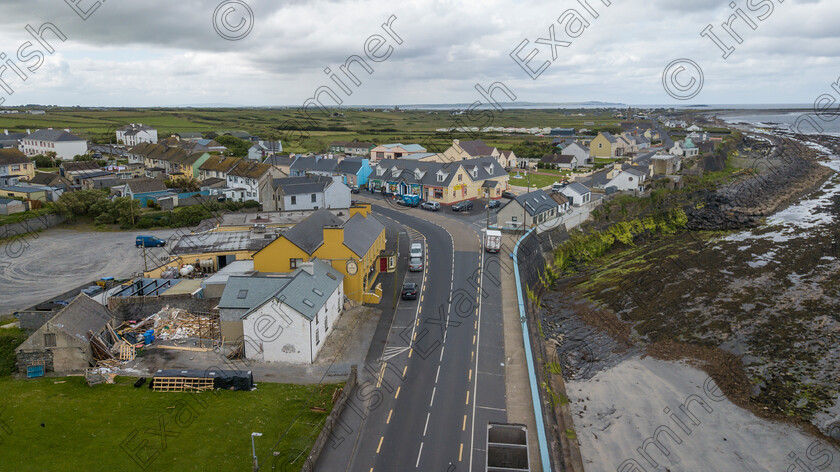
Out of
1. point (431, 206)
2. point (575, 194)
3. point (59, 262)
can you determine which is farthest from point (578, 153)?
point (59, 262)

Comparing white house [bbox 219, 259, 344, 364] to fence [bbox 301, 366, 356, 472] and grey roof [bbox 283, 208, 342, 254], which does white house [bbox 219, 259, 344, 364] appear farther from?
grey roof [bbox 283, 208, 342, 254]

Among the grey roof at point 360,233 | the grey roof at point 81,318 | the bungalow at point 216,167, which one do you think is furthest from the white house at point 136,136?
the grey roof at point 81,318

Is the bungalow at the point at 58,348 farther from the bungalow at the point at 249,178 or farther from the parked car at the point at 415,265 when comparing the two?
the bungalow at the point at 249,178

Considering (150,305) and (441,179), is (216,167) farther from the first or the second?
(150,305)

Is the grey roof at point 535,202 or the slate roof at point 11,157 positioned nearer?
the grey roof at point 535,202

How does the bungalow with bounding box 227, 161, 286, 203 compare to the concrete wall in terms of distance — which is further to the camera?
the bungalow with bounding box 227, 161, 286, 203

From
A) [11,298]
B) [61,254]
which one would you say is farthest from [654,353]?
[61,254]

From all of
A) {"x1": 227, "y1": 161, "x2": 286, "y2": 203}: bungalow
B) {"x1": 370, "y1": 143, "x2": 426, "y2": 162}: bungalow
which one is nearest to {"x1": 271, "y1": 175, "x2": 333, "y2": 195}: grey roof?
{"x1": 227, "y1": 161, "x2": 286, "y2": 203}: bungalow
